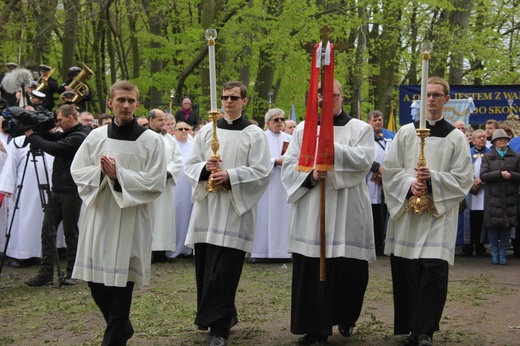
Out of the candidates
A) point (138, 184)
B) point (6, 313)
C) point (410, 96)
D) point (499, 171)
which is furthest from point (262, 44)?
point (138, 184)

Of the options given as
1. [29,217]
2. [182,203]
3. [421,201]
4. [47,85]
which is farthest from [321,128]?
[47,85]

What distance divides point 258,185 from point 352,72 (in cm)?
2166

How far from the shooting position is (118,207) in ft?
22.6

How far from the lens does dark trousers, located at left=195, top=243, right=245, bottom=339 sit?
7.46 m

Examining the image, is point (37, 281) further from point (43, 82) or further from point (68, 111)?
point (43, 82)

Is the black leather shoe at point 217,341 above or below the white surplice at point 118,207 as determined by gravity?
below

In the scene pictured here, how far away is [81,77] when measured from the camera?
37.9 feet

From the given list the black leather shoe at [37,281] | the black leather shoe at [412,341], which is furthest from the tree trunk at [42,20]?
the black leather shoe at [412,341]

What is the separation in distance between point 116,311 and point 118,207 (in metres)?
0.82

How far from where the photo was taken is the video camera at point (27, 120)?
9578 millimetres

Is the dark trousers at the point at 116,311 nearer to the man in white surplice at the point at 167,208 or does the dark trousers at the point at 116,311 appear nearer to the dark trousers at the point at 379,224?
the man in white surplice at the point at 167,208

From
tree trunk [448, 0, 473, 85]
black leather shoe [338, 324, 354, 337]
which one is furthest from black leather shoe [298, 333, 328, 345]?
tree trunk [448, 0, 473, 85]

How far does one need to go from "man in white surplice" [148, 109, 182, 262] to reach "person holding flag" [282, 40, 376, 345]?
530 cm

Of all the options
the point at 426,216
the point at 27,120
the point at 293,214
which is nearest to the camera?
the point at 426,216
